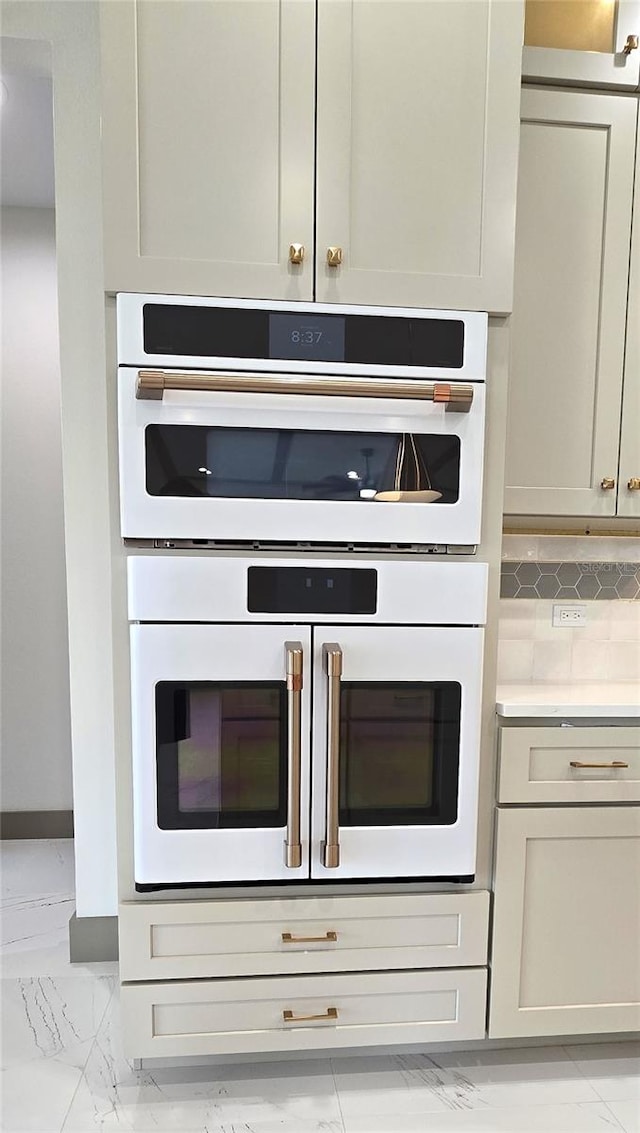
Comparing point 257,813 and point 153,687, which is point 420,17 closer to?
point 153,687

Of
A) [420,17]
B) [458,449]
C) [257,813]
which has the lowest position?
[257,813]

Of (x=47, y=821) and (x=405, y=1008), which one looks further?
(x=47, y=821)

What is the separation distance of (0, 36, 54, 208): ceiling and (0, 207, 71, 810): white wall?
0.14m

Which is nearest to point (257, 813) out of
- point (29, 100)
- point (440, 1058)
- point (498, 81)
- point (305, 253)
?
point (440, 1058)

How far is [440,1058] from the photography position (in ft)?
5.66

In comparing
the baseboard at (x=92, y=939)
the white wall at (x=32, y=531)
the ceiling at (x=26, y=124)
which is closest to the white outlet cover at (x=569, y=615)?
the baseboard at (x=92, y=939)

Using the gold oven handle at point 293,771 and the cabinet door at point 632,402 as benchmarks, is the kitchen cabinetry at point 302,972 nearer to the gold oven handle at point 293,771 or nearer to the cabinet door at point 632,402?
the gold oven handle at point 293,771

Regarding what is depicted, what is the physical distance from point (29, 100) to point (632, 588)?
2.43 m

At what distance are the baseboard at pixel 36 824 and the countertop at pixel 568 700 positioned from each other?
2022 mm

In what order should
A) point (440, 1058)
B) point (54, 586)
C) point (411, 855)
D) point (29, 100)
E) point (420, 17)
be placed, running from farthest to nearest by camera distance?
1. point (54, 586)
2. point (29, 100)
3. point (440, 1058)
4. point (411, 855)
5. point (420, 17)

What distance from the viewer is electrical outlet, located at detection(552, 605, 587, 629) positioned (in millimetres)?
2105

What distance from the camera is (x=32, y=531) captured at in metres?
2.79

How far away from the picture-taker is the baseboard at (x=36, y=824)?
9.33 ft

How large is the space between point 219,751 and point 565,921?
0.95 meters
